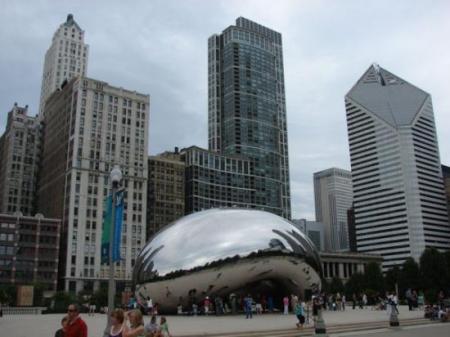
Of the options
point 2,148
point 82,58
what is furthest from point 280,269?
point 82,58

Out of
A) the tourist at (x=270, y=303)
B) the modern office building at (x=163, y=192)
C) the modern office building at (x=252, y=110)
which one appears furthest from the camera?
the modern office building at (x=252, y=110)

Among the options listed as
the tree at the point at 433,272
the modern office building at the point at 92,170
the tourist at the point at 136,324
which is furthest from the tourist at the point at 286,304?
the modern office building at the point at 92,170

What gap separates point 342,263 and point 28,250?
74219 millimetres

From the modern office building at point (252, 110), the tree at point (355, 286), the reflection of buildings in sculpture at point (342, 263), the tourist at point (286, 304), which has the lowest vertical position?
the tourist at point (286, 304)

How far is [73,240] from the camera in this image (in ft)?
356

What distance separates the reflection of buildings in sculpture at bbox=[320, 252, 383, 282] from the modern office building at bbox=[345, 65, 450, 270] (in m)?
49.8

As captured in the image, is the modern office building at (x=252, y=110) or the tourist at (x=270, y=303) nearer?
the tourist at (x=270, y=303)

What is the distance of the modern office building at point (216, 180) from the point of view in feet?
504

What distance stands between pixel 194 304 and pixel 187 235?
13.2 feet

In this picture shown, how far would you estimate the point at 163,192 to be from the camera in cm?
13388

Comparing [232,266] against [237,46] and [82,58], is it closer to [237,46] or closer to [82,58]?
[82,58]

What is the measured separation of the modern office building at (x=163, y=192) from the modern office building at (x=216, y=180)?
1488 centimetres

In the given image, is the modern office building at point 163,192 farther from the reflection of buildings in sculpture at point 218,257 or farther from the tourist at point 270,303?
the reflection of buildings in sculpture at point 218,257

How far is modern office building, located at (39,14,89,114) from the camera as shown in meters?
164
